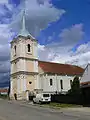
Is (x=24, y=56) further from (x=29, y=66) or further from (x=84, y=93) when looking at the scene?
(x=84, y=93)

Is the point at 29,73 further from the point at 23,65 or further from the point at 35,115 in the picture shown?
the point at 35,115

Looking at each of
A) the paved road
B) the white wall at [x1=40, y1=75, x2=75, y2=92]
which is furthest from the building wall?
the paved road

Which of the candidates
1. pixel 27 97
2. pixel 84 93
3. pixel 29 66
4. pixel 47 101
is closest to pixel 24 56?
pixel 29 66

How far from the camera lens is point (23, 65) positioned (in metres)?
64.1

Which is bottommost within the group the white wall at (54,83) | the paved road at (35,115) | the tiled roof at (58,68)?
the paved road at (35,115)

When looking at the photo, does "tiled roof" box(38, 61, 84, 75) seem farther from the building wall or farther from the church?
the building wall

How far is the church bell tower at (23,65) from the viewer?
6350cm

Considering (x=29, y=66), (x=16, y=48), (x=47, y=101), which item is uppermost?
(x=16, y=48)

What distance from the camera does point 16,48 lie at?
221 ft

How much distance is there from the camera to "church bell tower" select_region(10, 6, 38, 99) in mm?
63500

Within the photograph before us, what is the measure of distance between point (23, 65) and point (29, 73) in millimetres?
2931

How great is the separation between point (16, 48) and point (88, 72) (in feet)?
121

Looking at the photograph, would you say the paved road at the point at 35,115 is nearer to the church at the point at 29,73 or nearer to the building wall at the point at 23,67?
the church at the point at 29,73

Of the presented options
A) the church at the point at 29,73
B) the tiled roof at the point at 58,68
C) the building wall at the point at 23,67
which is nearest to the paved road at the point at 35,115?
the church at the point at 29,73
